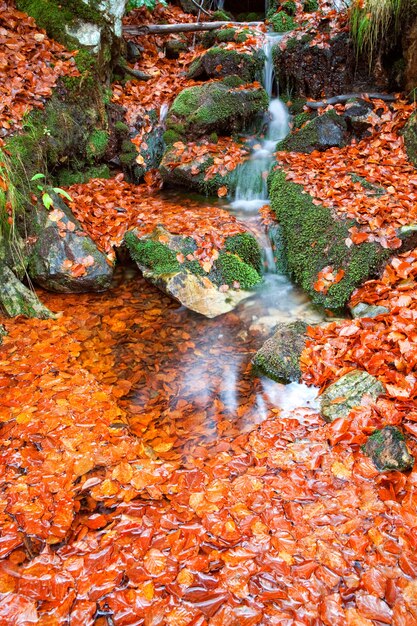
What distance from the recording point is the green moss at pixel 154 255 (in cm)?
529

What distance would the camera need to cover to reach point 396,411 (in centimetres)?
298

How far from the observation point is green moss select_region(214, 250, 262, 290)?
527cm

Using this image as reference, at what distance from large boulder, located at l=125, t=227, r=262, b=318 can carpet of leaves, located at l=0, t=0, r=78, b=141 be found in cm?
217

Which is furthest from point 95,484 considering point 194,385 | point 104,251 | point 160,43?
point 160,43

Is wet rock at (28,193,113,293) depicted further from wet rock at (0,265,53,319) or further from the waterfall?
the waterfall

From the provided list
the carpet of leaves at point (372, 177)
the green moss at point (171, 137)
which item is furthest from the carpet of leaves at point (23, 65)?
the carpet of leaves at point (372, 177)

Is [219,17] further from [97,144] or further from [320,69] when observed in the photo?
[97,144]

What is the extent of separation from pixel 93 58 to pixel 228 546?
7.03 m

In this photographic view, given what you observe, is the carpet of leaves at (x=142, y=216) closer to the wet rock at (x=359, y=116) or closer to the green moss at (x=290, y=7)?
the wet rock at (x=359, y=116)

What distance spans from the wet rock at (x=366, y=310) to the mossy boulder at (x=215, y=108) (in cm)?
433

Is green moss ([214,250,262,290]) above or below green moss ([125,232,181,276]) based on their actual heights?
below

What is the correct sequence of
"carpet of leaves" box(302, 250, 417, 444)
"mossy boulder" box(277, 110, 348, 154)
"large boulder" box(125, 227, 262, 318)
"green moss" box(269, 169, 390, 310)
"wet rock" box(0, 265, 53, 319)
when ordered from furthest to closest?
"mossy boulder" box(277, 110, 348, 154)
"large boulder" box(125, 227, 262, 318)
"green moss" box(269, 169, 390, 310)
"wet rock" box(0, 265, 53, 319)
"carpet of leaves" box(302, 250, 417, 444)

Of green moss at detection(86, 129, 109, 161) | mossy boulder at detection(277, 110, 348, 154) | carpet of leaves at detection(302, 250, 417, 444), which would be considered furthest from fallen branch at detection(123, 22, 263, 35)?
carpet of leaves at detection(302, 250, 417, 444)

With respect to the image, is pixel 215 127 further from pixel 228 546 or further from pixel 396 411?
pixel 228 546
